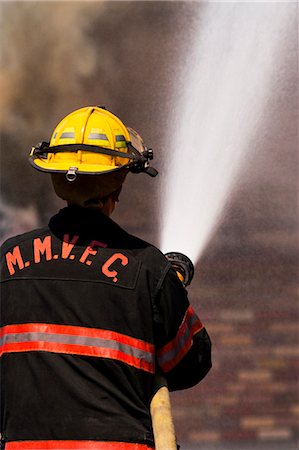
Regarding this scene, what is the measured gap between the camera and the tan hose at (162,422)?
2602 millimetres

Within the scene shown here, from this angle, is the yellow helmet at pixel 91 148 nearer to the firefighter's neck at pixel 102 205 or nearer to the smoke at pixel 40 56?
the firefighter's neck at pixel 102 205

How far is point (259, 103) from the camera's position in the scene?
5918 mm

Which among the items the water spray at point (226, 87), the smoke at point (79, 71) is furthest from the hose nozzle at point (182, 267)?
the smoke at point (79, 71)

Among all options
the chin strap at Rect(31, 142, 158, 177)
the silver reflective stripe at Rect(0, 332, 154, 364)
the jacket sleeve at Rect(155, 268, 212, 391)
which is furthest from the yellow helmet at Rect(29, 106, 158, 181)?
the silver reflective stripe at Rect(0, 332, 154, 364)

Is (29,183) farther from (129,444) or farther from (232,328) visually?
(129,444)

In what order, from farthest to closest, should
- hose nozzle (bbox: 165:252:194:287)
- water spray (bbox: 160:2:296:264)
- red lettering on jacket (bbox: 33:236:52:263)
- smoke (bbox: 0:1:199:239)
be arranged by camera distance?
smoke (bbox: 0:1:199:239) → water spray (bbox: 160:2:296:264) → hose nozzle (bbox: 165:252:194:287) → red lettering on jacket (bbox: 33:236:52:263)

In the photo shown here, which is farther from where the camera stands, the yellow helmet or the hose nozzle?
the hose nozzle

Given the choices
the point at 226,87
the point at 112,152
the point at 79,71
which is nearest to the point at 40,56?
the point at 79,71

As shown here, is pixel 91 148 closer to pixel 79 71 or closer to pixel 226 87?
pixel 226 87

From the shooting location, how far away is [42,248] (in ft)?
8.80

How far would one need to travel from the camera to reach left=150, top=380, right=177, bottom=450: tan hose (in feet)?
8.54

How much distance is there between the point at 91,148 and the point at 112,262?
32cm

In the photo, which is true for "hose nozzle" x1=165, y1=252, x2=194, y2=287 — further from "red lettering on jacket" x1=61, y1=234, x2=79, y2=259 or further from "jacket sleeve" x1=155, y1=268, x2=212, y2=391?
"red lettering on jacket" x1=61, y1=234, x2=79, y2=259

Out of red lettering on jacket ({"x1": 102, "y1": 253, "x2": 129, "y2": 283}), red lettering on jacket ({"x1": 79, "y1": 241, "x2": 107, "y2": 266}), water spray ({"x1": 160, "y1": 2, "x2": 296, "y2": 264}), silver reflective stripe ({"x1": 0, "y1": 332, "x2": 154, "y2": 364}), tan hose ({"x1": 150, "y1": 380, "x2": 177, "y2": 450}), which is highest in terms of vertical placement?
water spray ({"x1": 160, "y1": 2, "x2": 296, "y2": 264})
